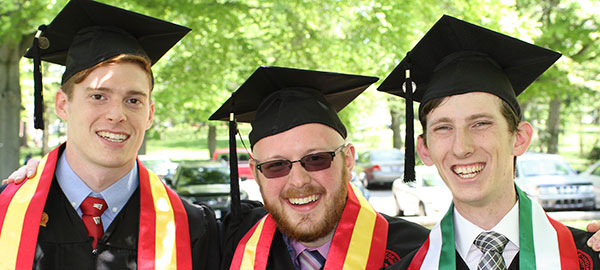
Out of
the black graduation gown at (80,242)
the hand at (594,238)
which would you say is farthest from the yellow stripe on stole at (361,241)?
the hand at (594,238)

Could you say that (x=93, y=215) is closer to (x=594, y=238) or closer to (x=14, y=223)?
(x=14, y=223)

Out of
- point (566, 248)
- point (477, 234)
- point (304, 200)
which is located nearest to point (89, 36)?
point (304, 200)

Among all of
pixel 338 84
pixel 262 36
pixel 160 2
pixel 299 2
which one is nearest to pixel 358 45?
pixel 299 2

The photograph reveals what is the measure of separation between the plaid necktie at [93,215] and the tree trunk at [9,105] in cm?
805

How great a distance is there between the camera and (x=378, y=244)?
2783 millimetres

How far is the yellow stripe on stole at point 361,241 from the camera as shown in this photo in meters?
2.68

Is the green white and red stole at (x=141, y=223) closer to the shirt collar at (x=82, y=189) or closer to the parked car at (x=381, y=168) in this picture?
the shirt collar at (x=82, y=189)

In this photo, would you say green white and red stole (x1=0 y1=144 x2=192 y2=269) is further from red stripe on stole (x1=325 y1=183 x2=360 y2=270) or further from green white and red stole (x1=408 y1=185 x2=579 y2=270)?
green white and red stole (x1=408 y1=185 x2=579 y2=270)

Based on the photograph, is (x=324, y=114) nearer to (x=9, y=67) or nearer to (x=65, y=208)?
(x=65, y=208)

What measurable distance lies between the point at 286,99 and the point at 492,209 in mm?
1293

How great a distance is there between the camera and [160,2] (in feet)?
24.2

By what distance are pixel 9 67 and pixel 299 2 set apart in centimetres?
556

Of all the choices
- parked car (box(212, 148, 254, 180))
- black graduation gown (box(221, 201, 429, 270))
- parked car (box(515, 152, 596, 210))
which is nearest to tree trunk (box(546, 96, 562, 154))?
parked car (box(515, 152, 596, 210))

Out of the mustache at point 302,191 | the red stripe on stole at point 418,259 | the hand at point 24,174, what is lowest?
the red stripe on stole at point 418,259
